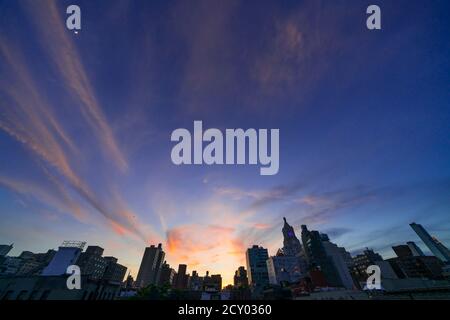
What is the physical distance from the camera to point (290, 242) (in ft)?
514

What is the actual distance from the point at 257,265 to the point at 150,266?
2940 inches

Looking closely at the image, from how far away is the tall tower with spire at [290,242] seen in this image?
149050 millimetres

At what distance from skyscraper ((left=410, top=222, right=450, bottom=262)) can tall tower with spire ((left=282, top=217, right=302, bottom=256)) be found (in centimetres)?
9214

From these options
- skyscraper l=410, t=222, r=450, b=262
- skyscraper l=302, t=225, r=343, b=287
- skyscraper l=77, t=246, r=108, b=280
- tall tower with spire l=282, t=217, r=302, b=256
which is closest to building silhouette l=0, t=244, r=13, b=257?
skyscraper l=77, t=246, r=108, b=280

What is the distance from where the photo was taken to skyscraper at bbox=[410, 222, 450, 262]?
14300cm

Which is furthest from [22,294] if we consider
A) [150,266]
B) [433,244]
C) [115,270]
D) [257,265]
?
[433,244]

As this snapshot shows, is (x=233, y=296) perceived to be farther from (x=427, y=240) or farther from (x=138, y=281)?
(x=427, y=240)

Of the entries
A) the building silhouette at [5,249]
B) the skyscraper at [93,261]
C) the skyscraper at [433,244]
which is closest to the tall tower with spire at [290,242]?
the skyscraper at [433,244]

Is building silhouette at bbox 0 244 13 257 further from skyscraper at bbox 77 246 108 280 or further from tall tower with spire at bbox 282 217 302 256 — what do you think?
tall tower with spire at bbox 282 217 302 256

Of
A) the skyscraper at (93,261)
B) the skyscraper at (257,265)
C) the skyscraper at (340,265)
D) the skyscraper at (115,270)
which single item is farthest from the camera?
the skyscraper at (257,265)

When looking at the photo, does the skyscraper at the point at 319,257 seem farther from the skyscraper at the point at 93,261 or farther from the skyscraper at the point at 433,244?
the skyscraper at the point at 93,261

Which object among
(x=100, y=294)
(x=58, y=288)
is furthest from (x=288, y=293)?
(x=58, y=288)

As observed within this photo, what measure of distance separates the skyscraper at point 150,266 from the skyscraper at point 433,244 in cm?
19404
